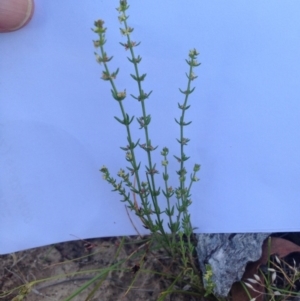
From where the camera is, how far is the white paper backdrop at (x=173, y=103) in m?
0.79

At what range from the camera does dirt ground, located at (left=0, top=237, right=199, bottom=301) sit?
2.72 feet

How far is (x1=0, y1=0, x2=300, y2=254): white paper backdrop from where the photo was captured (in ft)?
2.60

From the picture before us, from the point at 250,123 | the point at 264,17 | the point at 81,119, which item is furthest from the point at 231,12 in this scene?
the point at 81,119

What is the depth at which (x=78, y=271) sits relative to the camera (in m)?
0.85

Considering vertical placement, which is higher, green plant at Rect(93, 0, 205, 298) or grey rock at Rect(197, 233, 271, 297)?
green plant at Rect(93, 0, 205, 298)

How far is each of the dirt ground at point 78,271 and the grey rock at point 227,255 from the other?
0.07 meters

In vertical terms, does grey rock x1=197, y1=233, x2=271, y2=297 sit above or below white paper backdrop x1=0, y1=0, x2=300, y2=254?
below

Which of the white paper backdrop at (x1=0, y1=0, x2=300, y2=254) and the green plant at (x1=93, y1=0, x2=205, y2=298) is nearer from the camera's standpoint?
the green plant at (x1=93, y1=0, x2=205, y2=298)

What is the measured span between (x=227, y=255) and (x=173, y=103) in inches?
8.8

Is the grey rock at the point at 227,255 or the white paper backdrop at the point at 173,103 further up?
the white paper backdrop at the point at 173,103

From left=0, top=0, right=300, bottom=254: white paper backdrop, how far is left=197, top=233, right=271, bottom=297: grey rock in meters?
0.01

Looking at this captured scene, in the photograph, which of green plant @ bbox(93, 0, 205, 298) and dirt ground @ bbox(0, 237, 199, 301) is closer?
green plant @ bbox(93, 0, 205, 298)

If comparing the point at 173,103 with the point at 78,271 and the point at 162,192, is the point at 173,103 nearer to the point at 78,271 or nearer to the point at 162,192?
the point at 162,192

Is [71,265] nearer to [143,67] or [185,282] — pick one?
[185,282]
